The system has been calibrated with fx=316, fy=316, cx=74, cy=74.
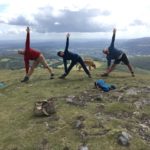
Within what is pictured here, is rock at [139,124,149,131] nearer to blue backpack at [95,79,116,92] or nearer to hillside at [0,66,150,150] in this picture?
hillside at [0,66,150,150]

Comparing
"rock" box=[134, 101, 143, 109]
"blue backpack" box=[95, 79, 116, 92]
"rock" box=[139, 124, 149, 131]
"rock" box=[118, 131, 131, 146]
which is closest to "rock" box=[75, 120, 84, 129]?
"rock" box=[118, 131, 131, 146]

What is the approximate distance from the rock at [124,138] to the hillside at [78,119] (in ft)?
0.69

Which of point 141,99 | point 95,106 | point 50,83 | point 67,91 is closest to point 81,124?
point 95,106

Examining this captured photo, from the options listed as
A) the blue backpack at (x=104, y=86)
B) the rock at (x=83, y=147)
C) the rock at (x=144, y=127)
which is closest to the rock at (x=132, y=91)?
the blue backpack at (x=104, y=86)

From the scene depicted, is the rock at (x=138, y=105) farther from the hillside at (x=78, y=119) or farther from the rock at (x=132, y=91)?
the rock at (x=132, y=91)

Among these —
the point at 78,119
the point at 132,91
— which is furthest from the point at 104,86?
the point at 78,119

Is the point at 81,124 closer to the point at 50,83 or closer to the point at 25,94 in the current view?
the point at 25,94

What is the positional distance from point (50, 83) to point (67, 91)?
14.2 feet

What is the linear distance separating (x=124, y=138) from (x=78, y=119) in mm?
3732

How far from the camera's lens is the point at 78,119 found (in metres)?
19.5

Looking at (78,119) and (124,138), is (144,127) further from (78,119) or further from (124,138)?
(78,119)

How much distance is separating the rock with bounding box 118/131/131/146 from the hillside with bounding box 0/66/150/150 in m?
0.21

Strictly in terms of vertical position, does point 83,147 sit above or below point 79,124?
below

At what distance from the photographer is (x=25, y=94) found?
1072 inches
